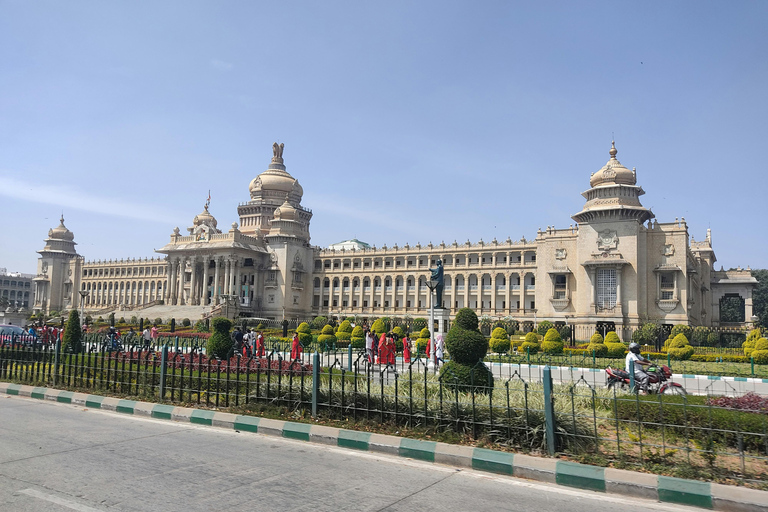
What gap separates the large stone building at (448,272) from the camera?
45.7m

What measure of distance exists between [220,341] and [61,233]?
8331 cm

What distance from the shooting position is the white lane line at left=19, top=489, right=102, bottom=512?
18.6 ft

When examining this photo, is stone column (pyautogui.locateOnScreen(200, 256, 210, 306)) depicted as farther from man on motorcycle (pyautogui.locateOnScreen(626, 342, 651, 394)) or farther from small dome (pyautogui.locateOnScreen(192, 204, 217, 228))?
man on motorcycle (pyautogui.locateOnScreen(626, 342, 651, 394))

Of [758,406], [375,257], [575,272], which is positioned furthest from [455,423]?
[375,257]

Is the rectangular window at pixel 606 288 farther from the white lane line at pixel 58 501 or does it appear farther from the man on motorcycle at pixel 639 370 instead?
the white lane line at pixel 58 501

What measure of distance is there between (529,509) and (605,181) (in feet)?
148

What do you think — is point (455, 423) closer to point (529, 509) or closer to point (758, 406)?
point (529, 509)

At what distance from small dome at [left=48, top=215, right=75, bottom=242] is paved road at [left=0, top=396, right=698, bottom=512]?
88.3m

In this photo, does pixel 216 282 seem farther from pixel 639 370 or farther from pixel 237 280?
pixel 639 370

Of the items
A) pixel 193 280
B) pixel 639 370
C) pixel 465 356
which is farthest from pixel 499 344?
pixel 193 280

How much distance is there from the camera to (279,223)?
217 ft

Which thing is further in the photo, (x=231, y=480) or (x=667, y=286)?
(x=667, y=286)

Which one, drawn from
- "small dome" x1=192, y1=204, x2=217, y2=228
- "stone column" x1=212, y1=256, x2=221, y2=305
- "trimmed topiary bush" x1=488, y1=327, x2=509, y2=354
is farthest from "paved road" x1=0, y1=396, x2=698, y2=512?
"small dome" x1=192, y1=204, x2=217, y2=228

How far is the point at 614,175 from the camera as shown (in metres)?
46.3
